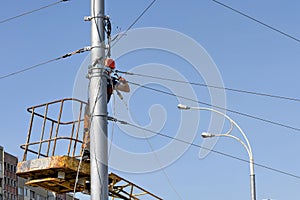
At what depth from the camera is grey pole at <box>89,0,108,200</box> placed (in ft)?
35.6

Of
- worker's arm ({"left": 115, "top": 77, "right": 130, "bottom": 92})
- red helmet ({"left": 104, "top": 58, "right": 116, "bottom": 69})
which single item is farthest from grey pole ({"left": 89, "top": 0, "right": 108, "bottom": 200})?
worker's arm ({"left": 115, "top": 77, "right": 130, "bottom": 92})

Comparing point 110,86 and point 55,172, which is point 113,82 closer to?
point 110,86

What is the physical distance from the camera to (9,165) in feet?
391

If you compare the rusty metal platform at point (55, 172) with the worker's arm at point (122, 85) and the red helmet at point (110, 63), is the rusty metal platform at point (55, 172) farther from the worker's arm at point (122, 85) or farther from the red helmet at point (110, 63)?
the red helmet at point (110, 63)

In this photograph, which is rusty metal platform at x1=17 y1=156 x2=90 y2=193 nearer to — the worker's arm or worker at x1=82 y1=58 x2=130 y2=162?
worker at x1=82 y1=58 x2=130 y2=162

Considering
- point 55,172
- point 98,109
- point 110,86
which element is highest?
point 110,86

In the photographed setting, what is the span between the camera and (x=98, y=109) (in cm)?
1104

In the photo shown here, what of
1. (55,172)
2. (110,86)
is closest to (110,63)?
(110,86)

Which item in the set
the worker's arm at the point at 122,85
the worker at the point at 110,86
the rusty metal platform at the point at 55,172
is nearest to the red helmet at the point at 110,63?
the worker at the point at 110,86

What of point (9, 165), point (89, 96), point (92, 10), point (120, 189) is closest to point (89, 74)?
point (89, 96)

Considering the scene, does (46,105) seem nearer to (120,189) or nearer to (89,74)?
(120,189)

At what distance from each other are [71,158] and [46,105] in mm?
2457

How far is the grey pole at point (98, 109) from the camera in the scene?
427 inches

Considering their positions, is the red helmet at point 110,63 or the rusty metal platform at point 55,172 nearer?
the red helmet at point 110,63
